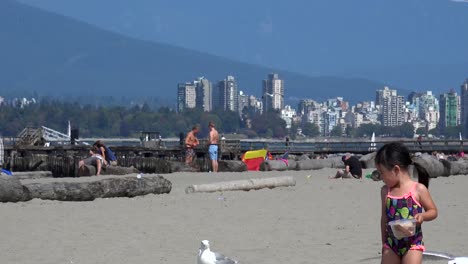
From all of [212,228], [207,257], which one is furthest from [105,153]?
[207,257]

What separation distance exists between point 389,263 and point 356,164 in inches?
655

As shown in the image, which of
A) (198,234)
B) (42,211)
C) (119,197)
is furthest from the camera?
(119,197)

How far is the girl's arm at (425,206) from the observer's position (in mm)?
8484

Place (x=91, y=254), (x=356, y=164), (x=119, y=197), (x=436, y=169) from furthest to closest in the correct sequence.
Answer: (x=436, y=169), (x=356, y=164), (x=119, y=197), (x=91, y=254)

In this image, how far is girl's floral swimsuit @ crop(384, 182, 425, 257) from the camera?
28.1 ft

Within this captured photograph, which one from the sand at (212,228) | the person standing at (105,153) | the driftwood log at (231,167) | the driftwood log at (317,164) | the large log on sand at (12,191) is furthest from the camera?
the driftwood log at (317,164)

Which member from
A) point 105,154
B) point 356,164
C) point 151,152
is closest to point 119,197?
point 356,164

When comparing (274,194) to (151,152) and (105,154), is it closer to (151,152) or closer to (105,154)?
(105,154)

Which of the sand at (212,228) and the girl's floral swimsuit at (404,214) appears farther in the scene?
the sand at (212,228)

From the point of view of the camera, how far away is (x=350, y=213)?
16.4 meters

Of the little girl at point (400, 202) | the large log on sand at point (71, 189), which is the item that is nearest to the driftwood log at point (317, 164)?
the large log on sand at point (71, 189)

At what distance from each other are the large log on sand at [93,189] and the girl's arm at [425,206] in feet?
29.6

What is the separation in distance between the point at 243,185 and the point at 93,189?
327 cm

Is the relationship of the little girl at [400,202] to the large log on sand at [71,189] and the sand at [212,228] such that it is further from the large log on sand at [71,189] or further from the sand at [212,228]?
the large log on sand at [71,189]
